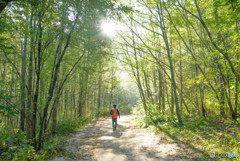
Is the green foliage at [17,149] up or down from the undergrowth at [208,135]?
up

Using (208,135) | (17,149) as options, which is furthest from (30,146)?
(208,135)

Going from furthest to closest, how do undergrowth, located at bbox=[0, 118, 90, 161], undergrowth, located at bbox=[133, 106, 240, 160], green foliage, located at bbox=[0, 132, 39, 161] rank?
undergrowth, located at bbox=[133, 106, 240, 160] → undergrowth, located at bbox=[0, 118, 90, 161] → green foliage, located at bbox=[0, 132, 39, 161]

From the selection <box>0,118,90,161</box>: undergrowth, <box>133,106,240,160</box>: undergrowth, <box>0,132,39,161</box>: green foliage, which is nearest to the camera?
<box>0,132,39,161</box>: green foliage

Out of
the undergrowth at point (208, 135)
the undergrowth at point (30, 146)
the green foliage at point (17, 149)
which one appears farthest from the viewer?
the undergrowth at point (208, 135)

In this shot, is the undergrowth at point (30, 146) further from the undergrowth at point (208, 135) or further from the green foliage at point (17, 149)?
the undergrowth at point (208, 135)

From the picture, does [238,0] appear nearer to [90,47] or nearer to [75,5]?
[75,5]

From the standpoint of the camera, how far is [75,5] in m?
4.70

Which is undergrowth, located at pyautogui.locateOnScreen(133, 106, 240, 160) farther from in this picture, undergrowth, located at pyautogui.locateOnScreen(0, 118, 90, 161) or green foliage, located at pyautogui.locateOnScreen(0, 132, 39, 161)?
green foliage, located at pyautogui.locateOnScreen(0, 132, 39, 161)

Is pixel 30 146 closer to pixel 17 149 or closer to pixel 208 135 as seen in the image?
pixel 17 149

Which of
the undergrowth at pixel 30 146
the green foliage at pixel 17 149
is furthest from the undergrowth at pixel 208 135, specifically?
the green foliage at pixel 17 149

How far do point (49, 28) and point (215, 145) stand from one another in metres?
6.80

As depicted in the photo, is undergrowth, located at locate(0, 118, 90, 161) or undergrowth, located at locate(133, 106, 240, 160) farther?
undergrowth, located at locate(133, 106, 240, 160)

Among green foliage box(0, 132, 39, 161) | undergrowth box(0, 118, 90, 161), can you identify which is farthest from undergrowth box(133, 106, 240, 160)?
green foliage box(0, 132, 39, 161)

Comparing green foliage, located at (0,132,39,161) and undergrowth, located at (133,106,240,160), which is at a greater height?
green foliage, located at (0,132,39,161)
